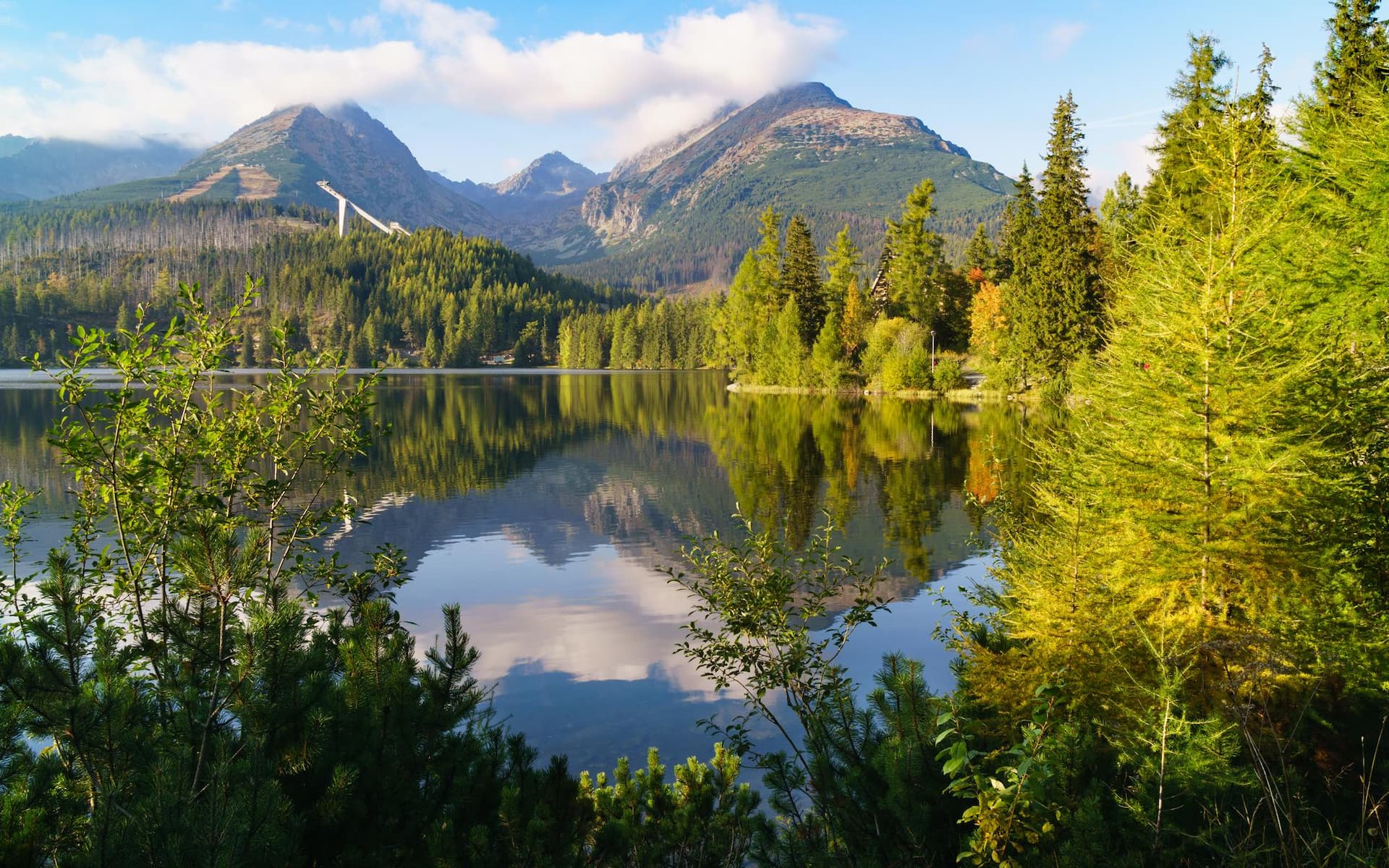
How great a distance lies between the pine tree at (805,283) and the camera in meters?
83.9

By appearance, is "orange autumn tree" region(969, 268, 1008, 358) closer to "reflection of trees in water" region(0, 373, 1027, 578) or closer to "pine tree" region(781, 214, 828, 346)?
"reflection of trees in water" region(0, 373, 1027, 578)

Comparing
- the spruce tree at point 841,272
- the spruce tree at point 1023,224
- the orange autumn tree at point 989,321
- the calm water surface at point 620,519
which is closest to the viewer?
the calm water surface at point 620,519

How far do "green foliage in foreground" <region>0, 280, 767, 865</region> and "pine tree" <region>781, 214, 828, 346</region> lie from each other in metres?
78.4

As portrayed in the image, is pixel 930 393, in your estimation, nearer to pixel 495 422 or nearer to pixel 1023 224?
pixel 1023 224

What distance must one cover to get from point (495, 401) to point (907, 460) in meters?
49.2

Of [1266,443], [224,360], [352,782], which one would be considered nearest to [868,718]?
[352,782]

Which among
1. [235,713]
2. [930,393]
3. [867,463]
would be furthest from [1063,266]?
[235,713]

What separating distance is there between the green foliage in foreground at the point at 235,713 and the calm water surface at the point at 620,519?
1600 mm

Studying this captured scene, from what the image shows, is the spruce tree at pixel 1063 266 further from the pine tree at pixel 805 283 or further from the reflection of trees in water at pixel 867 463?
the pine tree at pixel 805 283

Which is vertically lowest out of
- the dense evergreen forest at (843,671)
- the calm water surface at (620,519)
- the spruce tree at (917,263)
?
the calm water surface at (620,519)

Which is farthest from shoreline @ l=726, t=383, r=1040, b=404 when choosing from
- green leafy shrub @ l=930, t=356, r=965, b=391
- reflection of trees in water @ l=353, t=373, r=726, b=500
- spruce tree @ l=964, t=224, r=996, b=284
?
spruce tree @ l=964, t=224, r=996, b=284

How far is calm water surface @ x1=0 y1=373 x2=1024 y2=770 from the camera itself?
13695 millimetres

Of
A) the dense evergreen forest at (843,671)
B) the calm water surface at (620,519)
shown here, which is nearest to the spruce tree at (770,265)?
the calm water surface at (620,519)

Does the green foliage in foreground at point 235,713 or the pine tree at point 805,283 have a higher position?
the pine tree at point 805,283
